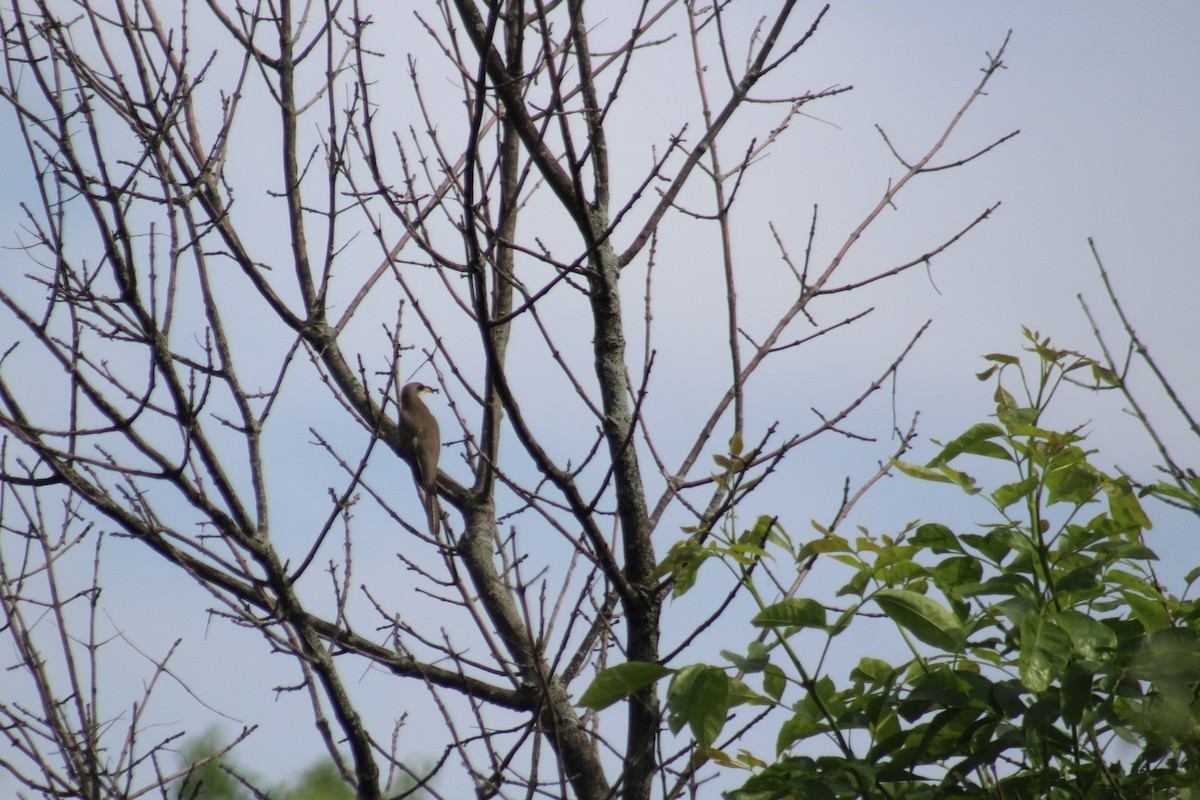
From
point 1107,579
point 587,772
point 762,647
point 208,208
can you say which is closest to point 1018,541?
point 1107,579

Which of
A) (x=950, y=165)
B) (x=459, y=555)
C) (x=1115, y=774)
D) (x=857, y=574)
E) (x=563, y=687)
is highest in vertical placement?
(x=950, y=165)

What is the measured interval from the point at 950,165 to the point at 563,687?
2285 millimetres

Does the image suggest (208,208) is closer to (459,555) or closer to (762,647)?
(459,555)

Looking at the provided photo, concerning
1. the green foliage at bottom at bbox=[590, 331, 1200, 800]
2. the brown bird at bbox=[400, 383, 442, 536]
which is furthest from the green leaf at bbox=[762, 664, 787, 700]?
the brown bird at bbox=[400, 383, 442, 536]

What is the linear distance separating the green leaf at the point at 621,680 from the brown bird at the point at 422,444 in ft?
6.78

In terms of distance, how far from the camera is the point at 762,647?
1557mm

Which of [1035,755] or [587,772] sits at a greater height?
[587,772]

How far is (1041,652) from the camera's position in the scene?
4.45ft

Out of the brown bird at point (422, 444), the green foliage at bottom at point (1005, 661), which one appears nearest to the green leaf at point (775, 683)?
the green foliage at bottom at point (1005, 661)

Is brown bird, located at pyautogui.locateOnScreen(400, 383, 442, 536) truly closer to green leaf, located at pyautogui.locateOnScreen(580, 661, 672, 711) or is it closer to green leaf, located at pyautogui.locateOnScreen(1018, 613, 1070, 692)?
green leaf, located at pyautogui.locateOnScreen(580, 661, 672, 711)

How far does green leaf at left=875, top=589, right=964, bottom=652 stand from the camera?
1430 mm

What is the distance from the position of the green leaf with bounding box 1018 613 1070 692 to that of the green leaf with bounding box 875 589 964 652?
0.10 metres

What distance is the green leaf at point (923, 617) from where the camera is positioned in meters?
1.43

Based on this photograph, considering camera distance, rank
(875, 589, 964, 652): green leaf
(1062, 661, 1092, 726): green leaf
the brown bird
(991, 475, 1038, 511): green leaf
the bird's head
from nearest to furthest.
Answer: (1062, 661, 1092, 726): green leaf
(875, 589, 964, 652): green leaf
(991, 475, 1038, 511): green leaf
the brown bird
the bird's head
